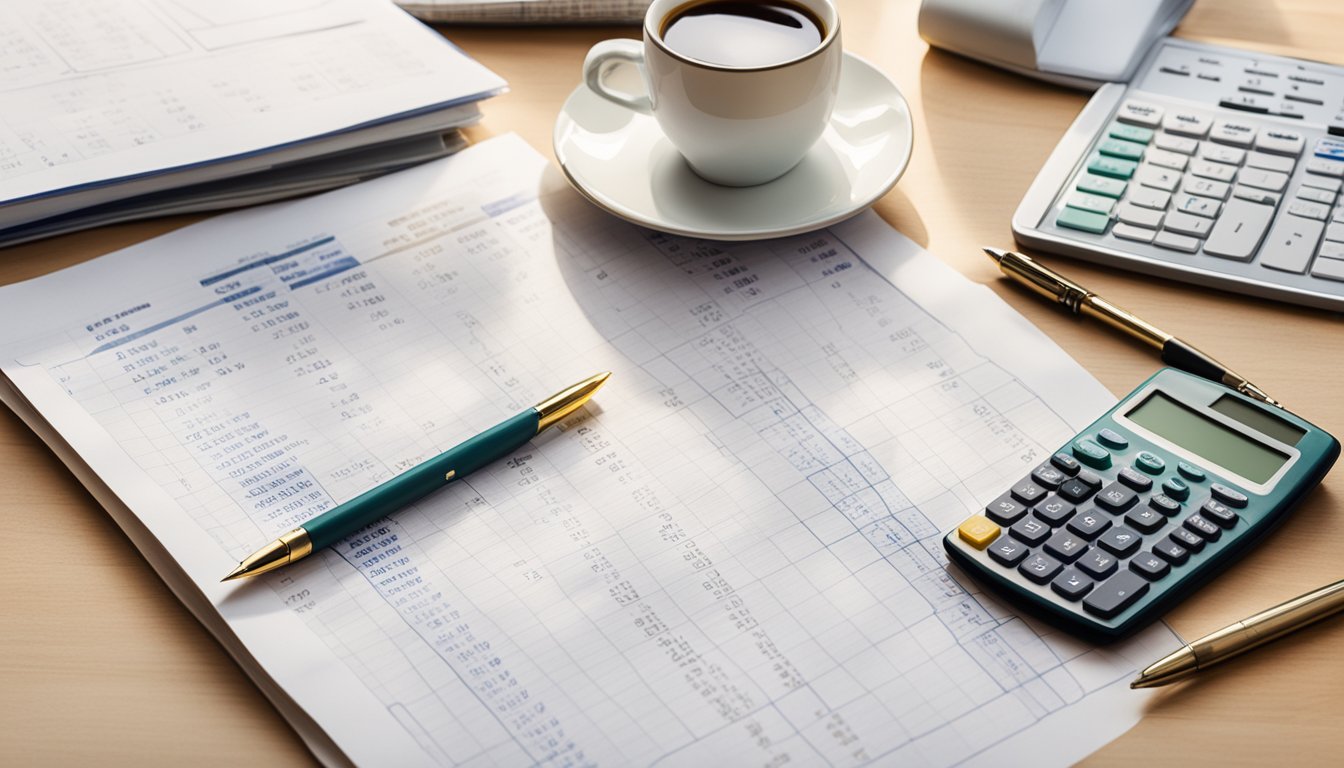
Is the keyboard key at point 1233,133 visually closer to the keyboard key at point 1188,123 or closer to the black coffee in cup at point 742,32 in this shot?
the keyboard key at point 1188,123

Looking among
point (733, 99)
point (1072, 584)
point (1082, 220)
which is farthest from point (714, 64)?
point (1072, 584)

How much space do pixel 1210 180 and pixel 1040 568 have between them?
1.06 feet

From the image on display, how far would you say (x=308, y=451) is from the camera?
1.86ft

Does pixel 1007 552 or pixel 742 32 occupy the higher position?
pixel 742 32

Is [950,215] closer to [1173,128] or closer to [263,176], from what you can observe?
[1173,128]

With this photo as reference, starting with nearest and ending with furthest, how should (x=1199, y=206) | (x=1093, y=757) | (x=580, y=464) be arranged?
(x=1093, y=757) → (x=580, y=464) → (x=1199, y=206)

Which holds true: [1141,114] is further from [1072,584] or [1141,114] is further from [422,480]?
[422,480]

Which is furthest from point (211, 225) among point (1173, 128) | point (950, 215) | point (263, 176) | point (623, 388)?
point (1173, 128)

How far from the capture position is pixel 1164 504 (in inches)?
20.1

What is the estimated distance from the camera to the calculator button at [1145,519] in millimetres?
504

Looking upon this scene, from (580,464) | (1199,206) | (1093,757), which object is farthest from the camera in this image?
(1199,206)

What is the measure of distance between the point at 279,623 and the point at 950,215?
46 cm

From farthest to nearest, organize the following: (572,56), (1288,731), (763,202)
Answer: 1. (572,56)
2. (763,202)
3. (1288,731)

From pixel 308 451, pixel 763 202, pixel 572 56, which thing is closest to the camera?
pixel 308 451
